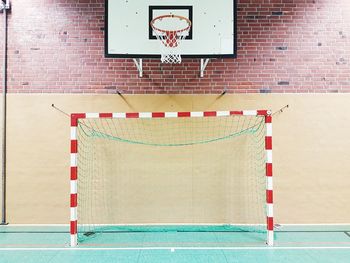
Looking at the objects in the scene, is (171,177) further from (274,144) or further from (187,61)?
(187,61)

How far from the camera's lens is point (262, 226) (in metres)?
6.20

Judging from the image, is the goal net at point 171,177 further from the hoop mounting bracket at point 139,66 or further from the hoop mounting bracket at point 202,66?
the hoop mounting bracket at point 139,66

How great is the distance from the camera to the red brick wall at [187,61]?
253 inches

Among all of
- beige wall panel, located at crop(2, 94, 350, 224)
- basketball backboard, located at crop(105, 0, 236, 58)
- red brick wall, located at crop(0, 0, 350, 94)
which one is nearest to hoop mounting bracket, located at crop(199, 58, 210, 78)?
red brick wall, located at crop(0, 0, 350, 94)

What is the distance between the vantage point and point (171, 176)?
634 centimetres

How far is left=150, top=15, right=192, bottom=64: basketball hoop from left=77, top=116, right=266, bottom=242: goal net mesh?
1.64 m

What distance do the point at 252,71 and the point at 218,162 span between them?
1.86m

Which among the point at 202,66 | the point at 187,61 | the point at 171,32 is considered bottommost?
the point at 202,66

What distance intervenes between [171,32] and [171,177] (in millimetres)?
2631

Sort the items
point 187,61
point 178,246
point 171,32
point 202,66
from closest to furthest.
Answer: point 178,246 → point 171,32 → point 202,66 → point 187,61

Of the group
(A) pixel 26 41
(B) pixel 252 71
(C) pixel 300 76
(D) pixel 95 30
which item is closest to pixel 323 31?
(C) pixel 300 76

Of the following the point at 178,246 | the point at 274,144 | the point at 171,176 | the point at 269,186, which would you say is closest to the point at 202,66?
the point at 274,144

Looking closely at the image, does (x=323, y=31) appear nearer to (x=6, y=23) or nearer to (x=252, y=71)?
(x=252, y=71)

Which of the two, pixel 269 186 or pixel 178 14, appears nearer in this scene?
pixel 269 186
